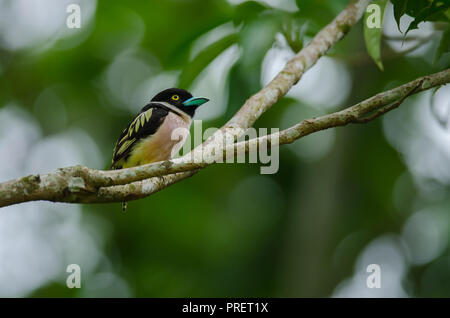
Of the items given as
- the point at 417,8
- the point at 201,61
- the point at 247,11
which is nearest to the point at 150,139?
the point at 201,61

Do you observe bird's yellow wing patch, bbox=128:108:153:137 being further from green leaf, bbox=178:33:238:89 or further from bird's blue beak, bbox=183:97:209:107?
green leaf, bbox=178:33:238:89

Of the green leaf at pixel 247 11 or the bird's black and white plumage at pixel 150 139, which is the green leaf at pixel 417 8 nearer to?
the green leaf at pixel 247 11

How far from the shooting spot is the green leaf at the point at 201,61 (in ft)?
17.1

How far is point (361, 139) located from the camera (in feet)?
34.5

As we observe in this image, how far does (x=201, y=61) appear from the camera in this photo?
17.1 feet

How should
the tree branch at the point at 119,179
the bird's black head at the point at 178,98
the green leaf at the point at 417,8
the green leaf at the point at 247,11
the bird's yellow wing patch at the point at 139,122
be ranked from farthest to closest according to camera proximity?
the bird's black head at the point at 178,98
the bird's yellow wing patch at the point at 139,122
the green leaf at the point at 247,11
the green leaf at the point at 417,8
the tree branch at the point at 119,179

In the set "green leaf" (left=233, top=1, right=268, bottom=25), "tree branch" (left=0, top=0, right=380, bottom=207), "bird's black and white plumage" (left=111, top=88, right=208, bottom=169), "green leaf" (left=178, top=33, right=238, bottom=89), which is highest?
"green leaf" (left=233, top=1, right=268, bottom=25)

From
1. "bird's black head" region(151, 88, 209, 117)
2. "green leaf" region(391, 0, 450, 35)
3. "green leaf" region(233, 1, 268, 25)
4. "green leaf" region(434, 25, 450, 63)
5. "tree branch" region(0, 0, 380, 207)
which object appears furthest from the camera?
"bird's black head" region(151, 88, 209, 117)

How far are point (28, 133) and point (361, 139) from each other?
6346 mm

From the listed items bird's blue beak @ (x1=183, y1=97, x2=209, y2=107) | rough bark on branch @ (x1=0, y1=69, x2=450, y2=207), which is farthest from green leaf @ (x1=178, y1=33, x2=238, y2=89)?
rough bark on branch @ (x1=0, y1=69, x2=450, y2=207)

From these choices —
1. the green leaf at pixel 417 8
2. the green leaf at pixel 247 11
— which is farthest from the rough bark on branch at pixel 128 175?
the green leaf at pixel 247 11

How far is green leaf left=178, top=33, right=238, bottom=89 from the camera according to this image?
5.21m
